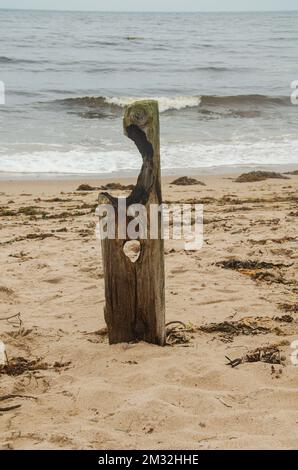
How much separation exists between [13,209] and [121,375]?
5.51m

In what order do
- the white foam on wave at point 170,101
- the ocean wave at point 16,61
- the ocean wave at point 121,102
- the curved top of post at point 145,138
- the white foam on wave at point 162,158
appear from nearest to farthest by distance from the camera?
1. the curved top of post at point 145,138
2. the white foam on wave at point 162,158
3. the ocean wave at point 121,102
4. the white foam on wave at point 170,101
5. the ocean wave at point 16,61

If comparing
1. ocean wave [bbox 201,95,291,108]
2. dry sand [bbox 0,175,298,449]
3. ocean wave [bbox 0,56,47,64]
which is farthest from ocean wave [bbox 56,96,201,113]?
dry sand [bbox 0,175,298,449]

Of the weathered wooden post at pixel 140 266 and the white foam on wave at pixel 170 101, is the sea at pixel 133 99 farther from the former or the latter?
the weathered wooden post at pixel 140 266

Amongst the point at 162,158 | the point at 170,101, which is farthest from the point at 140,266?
the point at 170,101

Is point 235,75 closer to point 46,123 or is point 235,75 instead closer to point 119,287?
point 46,123

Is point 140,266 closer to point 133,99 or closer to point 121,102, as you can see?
point 121,102

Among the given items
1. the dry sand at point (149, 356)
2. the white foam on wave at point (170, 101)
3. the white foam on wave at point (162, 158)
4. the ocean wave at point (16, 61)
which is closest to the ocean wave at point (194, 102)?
the white foam on wave at point (170, 101)

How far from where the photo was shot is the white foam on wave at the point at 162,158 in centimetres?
1283

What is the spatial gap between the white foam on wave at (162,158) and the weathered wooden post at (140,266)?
8729 millimetres

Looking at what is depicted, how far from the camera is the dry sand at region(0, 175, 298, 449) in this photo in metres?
3.06

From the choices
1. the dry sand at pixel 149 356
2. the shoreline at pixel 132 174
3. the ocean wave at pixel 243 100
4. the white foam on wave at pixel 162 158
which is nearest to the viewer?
the dry sand at pixel 149 356

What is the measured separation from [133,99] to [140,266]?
2070 cm

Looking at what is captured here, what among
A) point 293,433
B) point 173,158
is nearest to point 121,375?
point 293,433

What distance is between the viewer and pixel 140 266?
389 cm
